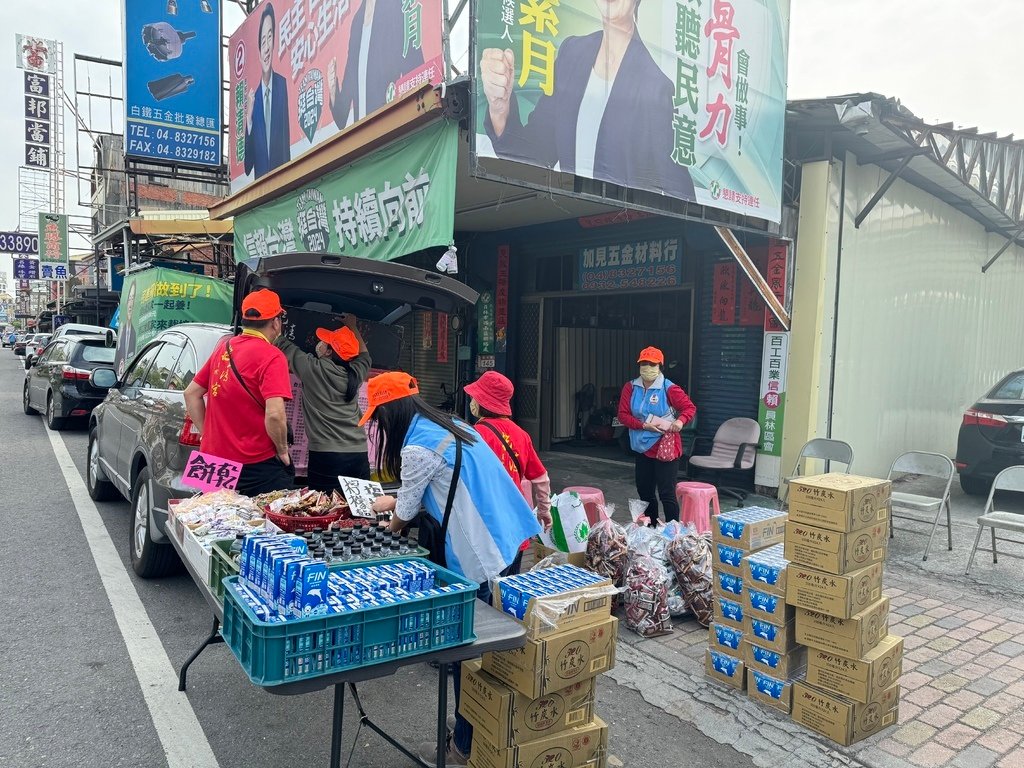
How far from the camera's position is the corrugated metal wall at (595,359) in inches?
434

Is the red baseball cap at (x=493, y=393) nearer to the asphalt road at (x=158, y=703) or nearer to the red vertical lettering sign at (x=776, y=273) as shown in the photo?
the asphalt road at (x=158, y=703)

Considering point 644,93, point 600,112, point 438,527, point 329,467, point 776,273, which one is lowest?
point 329,467

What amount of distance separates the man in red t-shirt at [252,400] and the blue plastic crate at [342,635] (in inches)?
68.3

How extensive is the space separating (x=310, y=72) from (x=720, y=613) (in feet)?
22.3

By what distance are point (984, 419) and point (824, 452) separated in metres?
2.06

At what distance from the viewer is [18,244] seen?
31.5 meters

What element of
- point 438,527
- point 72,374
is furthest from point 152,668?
point 72,374

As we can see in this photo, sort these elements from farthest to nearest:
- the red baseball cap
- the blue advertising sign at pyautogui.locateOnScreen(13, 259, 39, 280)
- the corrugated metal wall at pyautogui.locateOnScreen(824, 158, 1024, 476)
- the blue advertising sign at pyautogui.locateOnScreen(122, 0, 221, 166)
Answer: the blue advertising sign at pyautogui.locateOnScreen(13, 259, 39, 280) → the blue advertising sign at pyautogui.locateOnScreen(122, 0, 221, 166) → the corrugated metal wall at pyautogui.locateOnScreen(824, 158, 1024, 476) → the red baseball cap

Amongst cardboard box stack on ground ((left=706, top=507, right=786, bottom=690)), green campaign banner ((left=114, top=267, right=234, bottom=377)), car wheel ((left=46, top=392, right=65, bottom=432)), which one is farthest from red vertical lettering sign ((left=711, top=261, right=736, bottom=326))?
car wheel ((left=46, top=392, right=65, bottom=432))

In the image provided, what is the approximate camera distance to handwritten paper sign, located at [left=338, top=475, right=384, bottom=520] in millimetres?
3273

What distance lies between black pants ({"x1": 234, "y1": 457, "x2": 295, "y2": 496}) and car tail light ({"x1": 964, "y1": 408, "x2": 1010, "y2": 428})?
700 centimetres

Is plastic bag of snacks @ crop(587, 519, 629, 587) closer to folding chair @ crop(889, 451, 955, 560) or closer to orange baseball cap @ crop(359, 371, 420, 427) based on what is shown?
orange baseball cap @ crop(359, 371, 420, 427)

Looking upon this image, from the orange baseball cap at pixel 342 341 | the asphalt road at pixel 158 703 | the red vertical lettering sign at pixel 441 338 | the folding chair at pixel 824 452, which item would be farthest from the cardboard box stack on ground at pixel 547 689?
the red vertical lettering sign at pixel 441 338

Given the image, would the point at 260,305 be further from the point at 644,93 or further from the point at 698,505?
the point at 698,505
